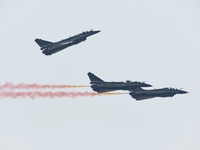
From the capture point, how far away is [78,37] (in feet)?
413

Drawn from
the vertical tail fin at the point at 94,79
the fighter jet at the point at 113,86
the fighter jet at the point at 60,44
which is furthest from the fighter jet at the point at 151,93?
the fighter jet at the point at 60,44

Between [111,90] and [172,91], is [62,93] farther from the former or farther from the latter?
[172,91]

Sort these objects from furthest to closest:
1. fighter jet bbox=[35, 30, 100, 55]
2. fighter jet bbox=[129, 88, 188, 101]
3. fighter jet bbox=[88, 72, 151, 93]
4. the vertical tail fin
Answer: fighter jet bbox=[35, 30, 100, 55] → fighter jet bbox=[129, 88, 188, 101] → the vertical tail fin → fighter jet bbox=[88, 72, 151, 93]

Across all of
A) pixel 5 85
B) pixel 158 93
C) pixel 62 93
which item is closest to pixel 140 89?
pixel 158 93

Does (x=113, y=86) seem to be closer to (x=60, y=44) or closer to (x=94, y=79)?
(x=94, y=79)

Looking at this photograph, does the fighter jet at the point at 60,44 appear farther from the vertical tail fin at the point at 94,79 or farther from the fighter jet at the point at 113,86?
the fighter jet at the point at 113,86

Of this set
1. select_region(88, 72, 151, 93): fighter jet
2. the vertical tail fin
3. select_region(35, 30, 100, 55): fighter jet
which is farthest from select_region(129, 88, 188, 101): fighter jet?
select_region(35, 30, 100, 55): fighter jet

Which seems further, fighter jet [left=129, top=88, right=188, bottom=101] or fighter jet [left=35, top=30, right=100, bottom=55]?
fighter jet [left=35, top=30, right=100, bottom=55]

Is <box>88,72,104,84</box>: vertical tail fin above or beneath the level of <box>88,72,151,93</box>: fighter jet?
above

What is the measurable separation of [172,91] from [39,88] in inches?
1124

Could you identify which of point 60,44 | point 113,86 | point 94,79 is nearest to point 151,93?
point 113,86

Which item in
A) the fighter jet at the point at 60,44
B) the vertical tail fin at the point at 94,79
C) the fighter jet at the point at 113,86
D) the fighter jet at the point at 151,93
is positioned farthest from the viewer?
the fighter jet at the point at 60,44

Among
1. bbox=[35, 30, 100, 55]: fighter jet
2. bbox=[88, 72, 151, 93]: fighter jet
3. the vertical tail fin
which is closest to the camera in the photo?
bbox=[88, 72, 151, 93]: fighter jet

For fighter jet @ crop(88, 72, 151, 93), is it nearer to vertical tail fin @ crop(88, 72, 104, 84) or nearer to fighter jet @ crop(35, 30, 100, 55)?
vertical tail fin @ crop(88, 72, 104, 84)
